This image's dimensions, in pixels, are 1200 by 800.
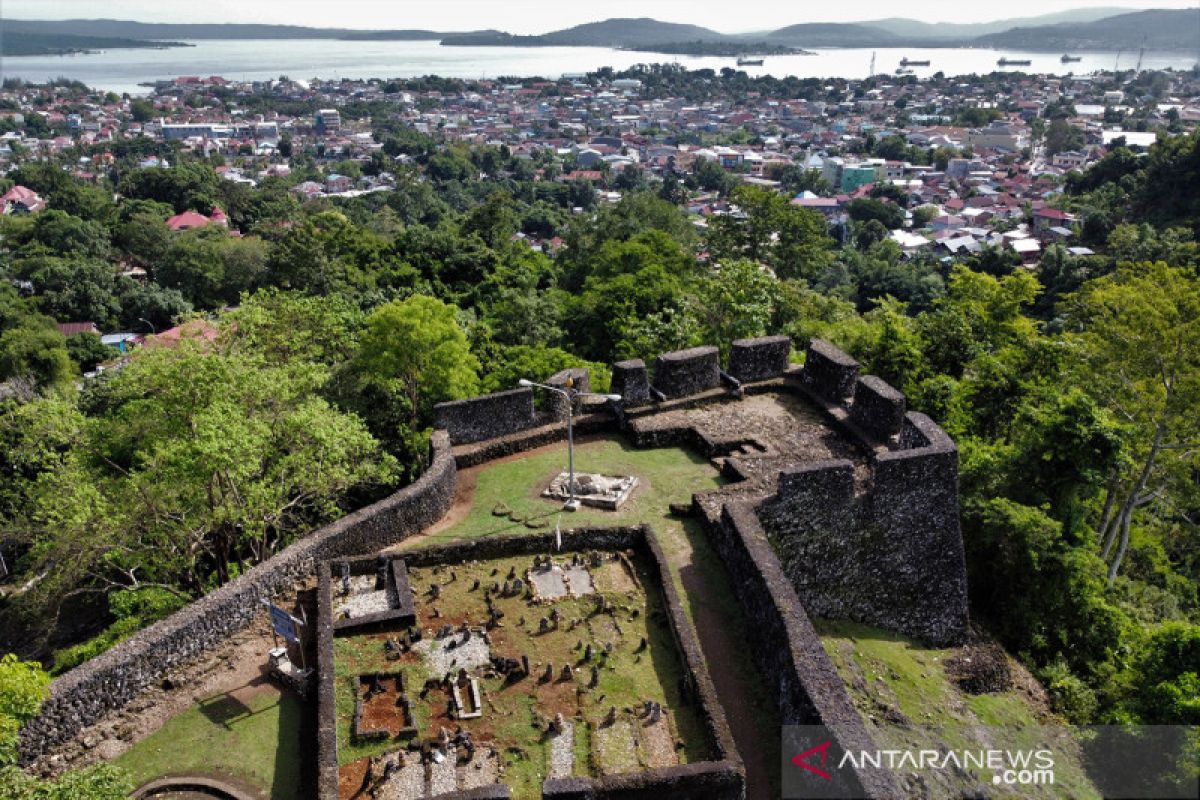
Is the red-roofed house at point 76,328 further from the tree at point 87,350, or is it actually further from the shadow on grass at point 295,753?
the shadow on grass at point 295,753

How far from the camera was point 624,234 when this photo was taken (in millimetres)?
47000

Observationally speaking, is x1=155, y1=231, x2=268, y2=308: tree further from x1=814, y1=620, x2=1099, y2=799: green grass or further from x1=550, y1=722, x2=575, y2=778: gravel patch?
x1=550, y1=722, x2=575, y2=778: gravel patch

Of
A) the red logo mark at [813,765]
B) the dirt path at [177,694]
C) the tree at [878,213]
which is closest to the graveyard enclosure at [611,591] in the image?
the dirt path at [177,694]

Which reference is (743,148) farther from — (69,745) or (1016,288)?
(69,745)

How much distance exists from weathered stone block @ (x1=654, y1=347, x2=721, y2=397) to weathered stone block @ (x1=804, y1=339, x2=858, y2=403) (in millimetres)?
2233

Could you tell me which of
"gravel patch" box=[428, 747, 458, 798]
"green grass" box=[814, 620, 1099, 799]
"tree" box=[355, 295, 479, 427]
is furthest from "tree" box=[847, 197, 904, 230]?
"gravel patch" box=[428, 747, 458, 798]

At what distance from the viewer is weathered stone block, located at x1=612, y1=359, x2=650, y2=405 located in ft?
61.3

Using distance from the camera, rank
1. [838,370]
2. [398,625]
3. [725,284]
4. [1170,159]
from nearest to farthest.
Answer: [398,625], [838,370], [725,284], [1170,159]

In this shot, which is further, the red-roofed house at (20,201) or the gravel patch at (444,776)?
the red-roofed house at (20,201)

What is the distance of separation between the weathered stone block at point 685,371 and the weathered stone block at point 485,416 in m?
3.13

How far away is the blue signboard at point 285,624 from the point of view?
12.0m

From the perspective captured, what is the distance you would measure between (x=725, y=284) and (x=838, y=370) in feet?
33.2

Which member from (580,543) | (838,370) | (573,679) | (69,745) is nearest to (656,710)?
(573,679)

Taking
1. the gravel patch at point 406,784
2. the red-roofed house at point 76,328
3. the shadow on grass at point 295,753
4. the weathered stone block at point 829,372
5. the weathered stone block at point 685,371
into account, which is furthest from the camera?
the red-roofed house at point 76,328
